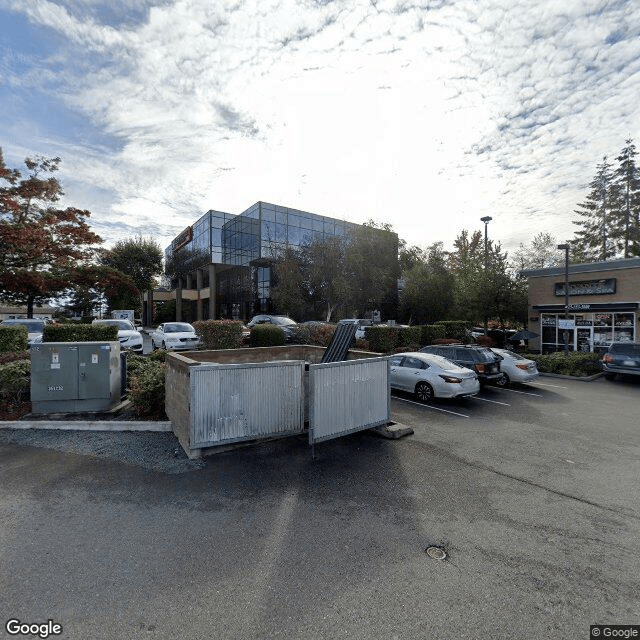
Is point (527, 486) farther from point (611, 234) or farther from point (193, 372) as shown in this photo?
point (611, 234)

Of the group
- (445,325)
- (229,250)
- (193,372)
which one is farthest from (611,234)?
(193,372)

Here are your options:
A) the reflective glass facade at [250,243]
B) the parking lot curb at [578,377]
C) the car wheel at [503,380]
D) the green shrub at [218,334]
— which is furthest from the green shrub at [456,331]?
the reflective glass facade at [250,243]

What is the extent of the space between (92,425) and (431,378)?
8.15m

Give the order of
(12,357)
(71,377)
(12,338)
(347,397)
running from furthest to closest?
(12,338) → (12,357) → (71,377) → (347,397)

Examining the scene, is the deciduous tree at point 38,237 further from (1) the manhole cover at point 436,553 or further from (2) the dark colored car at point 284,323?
(1) the manhole cover at point 436,553

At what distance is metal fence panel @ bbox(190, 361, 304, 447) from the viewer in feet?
18.1

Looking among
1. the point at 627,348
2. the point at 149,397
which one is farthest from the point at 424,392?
the point at 627,348

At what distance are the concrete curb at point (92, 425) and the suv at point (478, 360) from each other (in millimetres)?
9436

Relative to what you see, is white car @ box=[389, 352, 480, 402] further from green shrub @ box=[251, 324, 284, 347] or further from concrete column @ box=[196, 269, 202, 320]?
concrete column @ box=[196, 269, 202, 320]

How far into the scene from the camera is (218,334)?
45.8ft

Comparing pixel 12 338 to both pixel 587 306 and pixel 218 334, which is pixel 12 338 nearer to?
pixel 218 334

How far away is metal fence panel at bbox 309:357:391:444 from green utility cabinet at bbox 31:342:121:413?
197 inches

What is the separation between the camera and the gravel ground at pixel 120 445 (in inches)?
216

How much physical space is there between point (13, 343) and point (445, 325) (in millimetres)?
21055
